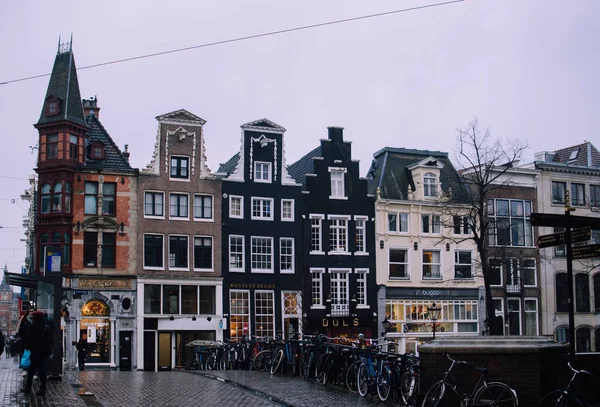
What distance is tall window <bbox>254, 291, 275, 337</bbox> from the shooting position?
46.6 m

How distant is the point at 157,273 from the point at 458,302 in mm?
19241

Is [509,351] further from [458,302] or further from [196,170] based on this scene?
[458,302]

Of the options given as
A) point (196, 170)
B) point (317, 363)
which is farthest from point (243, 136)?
point (317, 363)

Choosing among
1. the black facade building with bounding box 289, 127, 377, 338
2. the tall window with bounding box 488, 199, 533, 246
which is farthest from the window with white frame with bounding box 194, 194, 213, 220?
the tall window with bounding box 488, 199, 533, 246

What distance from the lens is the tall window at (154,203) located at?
45.2 meters

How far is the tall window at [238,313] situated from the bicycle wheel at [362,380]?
90.0 feet

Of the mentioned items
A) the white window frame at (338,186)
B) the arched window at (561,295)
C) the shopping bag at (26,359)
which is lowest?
the shopping bag at (26,359)

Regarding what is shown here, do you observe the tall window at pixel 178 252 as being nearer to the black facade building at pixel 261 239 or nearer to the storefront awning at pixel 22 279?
the black facade building at pixel 261 239

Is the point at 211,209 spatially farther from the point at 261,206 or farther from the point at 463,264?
the point at 463,264

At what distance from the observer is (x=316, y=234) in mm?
48625

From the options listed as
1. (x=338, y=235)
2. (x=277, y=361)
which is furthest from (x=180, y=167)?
(x=277, y=361)

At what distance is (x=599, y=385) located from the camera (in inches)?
604

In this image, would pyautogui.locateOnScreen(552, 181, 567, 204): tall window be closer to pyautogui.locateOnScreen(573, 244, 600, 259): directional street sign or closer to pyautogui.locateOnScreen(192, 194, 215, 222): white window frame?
pyautogui.locateOnScreen(192, 194, 215, 222): white window frame

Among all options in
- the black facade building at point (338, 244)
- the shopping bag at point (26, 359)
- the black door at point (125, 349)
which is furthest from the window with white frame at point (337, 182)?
the shopping bag at point (26, 359)
